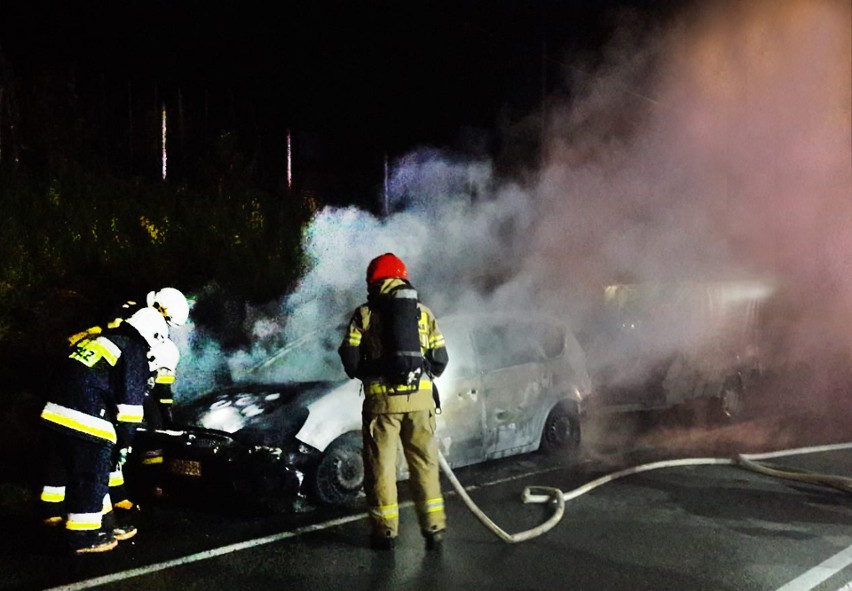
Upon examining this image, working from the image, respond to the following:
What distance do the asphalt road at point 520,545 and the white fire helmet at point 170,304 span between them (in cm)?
146

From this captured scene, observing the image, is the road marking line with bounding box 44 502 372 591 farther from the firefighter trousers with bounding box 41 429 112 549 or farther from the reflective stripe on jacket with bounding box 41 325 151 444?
the reflective stripe on jacket with bounding box 41 325 151 444

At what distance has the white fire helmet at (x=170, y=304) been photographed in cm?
534

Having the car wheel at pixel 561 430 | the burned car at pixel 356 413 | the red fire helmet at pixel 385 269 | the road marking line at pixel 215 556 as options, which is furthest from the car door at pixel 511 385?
the red fire helmet at pixel 385 269

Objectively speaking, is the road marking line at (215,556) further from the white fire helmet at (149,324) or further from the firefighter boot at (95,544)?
the white fire helmet at (149,324)

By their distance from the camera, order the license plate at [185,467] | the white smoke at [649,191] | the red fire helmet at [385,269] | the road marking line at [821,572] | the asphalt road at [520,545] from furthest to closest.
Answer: the white smoke at [649,191], the license plate at [185,467], the red fire helmet at [385,269], the asphalt road at [520,545], the road marking line at [821,572]

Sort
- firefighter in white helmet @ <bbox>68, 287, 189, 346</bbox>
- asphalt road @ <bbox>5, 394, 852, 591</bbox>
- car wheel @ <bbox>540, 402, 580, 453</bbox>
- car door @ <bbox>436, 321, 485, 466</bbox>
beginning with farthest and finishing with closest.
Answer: car wheel @ <bbox>540, 402, 580, 453</bbox> → car door @ <bbox>436, 321, 485, 466</bbox> → firefighter in white helmet @ <bbox>68, 287, 189, 346</bbox> → asphalt road @ <bbox>5, 394, 852, 591</bbox>

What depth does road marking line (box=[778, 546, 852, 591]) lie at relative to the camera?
4.25 meters

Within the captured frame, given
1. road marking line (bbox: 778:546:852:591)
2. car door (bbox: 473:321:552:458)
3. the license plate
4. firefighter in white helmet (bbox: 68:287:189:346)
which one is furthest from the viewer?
car door (bbox: 473:321:552:458)

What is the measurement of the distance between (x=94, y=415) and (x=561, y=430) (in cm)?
475

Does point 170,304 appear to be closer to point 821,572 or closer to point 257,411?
point 257,411

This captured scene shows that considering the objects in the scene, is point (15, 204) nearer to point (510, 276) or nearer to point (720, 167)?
point (510, 276)

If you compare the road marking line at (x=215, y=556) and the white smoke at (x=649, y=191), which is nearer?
the road marking line at (x=215, y=556)

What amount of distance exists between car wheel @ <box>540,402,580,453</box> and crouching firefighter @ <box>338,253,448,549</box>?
3.17m

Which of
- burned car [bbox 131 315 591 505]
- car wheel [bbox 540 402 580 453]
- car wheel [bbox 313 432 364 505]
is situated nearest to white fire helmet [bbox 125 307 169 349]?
burned car [bbox 131 315 591 505]
